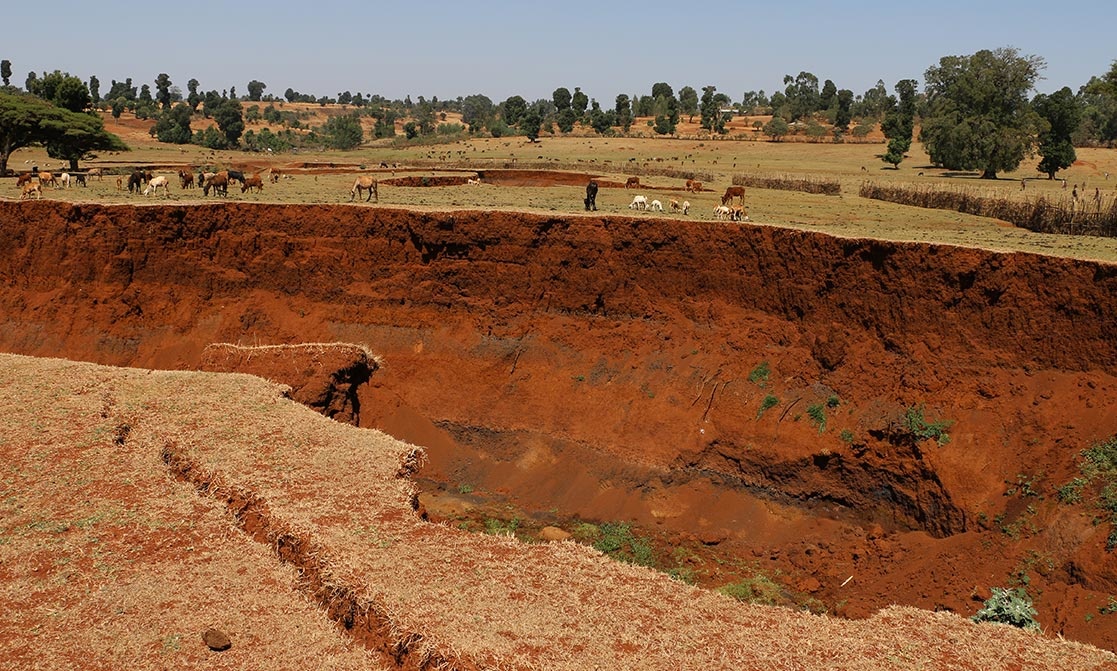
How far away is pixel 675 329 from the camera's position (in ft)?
76.9

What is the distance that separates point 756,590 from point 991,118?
48.6 metres

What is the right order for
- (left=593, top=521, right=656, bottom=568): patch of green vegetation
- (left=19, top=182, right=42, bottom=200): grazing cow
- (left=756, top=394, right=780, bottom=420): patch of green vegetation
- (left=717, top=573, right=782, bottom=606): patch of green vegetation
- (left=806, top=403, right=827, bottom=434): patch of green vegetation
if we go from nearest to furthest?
(left=717, top=573, right=782, bottom=606): patch of green vegetation, (left=593, top=521, right=656, bottom=568): patch of green vegetation, (left=806, top=403, right=827, bottom=434): patch of green vegetation, (left=756, top=394, right=780, bottom=420): patch of green vegetation, (left=19, top=182, right=42, bottom=200): grazing cow

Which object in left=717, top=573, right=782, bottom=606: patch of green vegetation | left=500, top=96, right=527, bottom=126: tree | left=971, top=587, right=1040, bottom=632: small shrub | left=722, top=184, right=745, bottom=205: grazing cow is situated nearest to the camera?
left=971, top=587, right=1040, bottom=632: small shrub

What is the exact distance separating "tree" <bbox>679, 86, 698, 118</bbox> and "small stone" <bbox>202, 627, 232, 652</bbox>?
11957 cm

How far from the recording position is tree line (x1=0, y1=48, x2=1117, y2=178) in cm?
5466

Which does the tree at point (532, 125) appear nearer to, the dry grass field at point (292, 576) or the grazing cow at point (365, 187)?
the grazing cow at point (365, 187)

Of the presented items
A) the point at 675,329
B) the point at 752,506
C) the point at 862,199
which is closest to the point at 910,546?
the point at 752,506

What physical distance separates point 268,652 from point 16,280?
22.1 meters

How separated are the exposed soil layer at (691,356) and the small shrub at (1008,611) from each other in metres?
1.04

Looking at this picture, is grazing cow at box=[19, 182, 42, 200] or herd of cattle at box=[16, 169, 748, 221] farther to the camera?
herd of cattle at box=[16, 169, 748, 221]

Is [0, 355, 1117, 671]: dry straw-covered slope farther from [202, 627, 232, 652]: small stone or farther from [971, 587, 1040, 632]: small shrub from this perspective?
[971, 587, 1040, 632]: small shrub

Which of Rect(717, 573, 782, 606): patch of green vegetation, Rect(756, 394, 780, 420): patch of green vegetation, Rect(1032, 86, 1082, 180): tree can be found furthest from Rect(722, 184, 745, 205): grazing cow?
Rect(1032, 86, 1082, 180): tree

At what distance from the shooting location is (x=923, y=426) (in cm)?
1862

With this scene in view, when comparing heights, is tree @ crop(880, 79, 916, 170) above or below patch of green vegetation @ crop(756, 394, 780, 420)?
above
